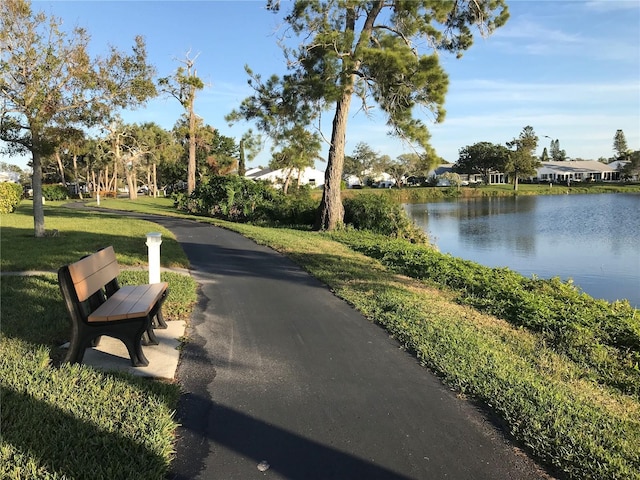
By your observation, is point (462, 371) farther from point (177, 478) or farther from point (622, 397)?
point (177, 478)

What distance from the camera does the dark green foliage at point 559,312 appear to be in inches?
205

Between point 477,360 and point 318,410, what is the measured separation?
1893mm

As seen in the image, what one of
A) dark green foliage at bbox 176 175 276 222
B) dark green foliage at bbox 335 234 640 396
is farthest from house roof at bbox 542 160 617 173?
dark green foliage at bbox 335 234 640 396

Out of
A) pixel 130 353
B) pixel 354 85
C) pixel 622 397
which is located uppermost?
pixel 354 85

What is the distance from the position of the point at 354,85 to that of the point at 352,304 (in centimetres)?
1015

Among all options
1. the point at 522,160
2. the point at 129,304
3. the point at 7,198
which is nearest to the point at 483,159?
the point at 522,160

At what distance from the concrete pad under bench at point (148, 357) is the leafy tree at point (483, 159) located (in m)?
83.0

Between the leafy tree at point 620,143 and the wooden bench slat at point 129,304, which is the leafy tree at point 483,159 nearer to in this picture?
the leafy tree at point 620,143

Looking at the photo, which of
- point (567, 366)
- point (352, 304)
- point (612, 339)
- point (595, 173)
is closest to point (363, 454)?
point (567, 366)

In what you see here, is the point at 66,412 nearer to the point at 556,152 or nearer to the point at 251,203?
the point at 251,203

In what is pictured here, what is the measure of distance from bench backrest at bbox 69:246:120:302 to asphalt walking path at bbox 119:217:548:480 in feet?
3.67

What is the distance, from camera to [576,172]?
319 ft

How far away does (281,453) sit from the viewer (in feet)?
10.4

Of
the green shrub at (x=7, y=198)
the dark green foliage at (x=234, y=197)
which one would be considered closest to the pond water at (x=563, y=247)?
the dark green foliage at (x=234, y=197)
